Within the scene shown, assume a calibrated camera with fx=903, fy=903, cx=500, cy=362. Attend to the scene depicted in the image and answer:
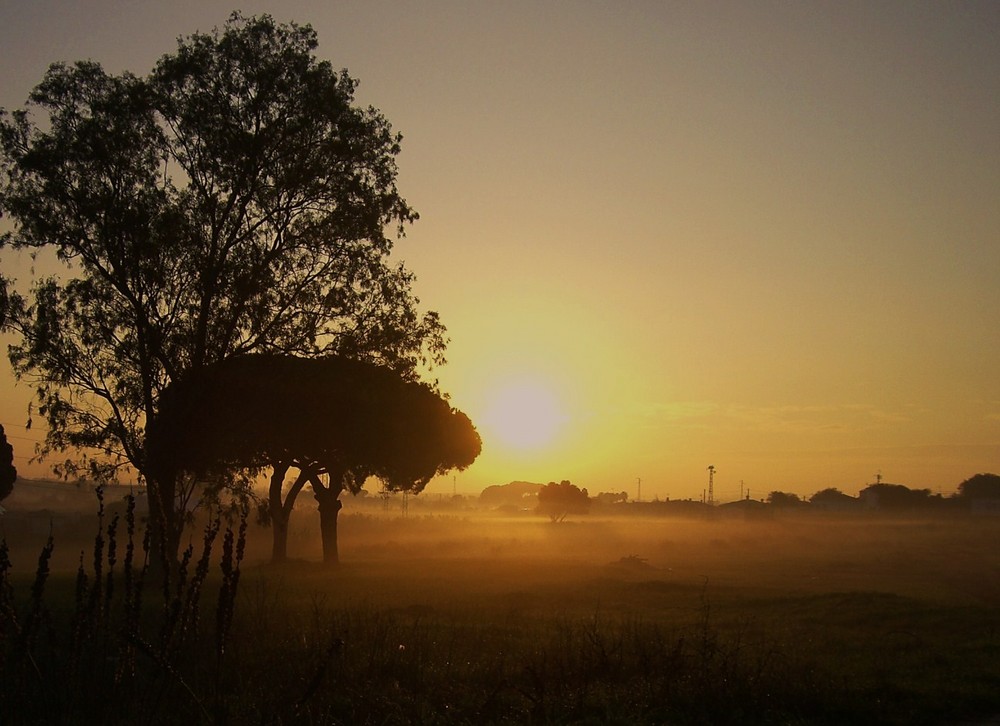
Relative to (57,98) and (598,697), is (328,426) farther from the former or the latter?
(598,697)

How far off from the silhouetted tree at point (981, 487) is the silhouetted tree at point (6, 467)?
176960 millimetres

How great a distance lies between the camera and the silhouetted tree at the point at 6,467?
54.3m

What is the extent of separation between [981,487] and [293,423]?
7476 inches

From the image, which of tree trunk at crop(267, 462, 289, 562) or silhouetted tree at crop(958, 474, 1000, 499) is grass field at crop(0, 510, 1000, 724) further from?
silhouetted tree at crop(958, 474, 1000, 499)

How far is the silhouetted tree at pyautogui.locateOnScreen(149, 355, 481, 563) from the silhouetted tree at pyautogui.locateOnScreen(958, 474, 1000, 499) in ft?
549

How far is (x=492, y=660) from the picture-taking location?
1299 cm

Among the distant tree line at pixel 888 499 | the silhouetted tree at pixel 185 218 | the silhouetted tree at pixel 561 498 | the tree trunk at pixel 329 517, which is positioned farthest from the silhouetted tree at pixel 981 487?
the silhouetted tree at pixel 185 218

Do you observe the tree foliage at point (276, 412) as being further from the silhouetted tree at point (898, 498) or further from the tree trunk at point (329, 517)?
the silhouetted tree at point (898, 498)

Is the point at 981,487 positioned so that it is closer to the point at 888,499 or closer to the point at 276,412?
the point at 888,499

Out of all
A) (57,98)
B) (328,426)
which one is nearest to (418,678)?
(57,98)

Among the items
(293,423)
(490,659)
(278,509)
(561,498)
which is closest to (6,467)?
(278,509)

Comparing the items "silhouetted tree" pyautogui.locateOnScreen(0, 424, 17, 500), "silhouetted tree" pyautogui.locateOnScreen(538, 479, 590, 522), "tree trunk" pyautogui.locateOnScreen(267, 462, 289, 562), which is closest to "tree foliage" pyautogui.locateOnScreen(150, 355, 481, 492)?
"tree trunk" pyautogui.locateOnScreen(267, 462, 289, 562)

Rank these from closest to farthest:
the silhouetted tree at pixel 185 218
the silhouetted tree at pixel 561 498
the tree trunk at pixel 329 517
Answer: the silhouetted tree at pixel 185 218 → the tree trunk at pixel 329 517 → the silhouetted tree at pixel 561 498

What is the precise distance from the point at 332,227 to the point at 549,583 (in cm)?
2019
